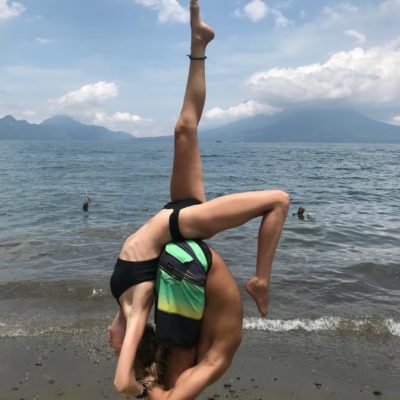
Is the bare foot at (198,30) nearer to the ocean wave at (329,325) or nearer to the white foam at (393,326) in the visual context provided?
the ocean wave at (329,325)

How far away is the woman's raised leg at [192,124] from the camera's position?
3.92 m

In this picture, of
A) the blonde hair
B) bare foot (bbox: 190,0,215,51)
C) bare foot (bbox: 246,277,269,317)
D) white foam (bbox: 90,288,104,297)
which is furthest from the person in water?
white foam (bbox: 90,288,104,297)

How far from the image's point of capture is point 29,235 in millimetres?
15719

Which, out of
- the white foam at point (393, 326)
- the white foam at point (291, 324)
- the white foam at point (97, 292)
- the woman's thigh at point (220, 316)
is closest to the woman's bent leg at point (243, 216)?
the woman's thigh at point (220, 316)

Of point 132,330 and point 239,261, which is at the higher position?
point 132,330

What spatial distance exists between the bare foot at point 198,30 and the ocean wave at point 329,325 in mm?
5103

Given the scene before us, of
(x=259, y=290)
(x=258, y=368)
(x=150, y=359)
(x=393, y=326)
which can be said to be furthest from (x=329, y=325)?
(x=150, y=359)

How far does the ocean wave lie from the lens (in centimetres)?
790

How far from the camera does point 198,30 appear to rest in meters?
3.93

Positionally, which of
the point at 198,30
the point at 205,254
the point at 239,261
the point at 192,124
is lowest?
the point at 239,261

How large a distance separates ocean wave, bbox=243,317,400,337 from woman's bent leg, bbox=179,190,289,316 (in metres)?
4.59

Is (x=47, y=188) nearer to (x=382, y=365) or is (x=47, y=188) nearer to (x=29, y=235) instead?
(x=29, y=235)

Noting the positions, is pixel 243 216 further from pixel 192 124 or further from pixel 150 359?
pixel 150 359

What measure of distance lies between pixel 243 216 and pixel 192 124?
0.91 metres
